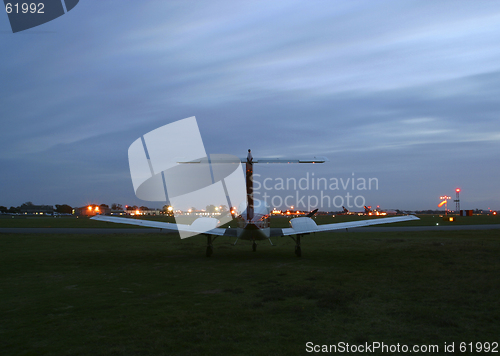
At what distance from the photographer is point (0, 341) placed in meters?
6.28

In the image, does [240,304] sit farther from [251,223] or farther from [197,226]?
[197,226]

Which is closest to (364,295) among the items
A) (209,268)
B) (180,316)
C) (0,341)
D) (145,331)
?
(180,316)

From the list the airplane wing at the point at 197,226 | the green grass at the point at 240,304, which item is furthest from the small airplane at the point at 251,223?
the green grass at the point at 240,304

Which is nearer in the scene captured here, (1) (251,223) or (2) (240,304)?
(2) (240,304)

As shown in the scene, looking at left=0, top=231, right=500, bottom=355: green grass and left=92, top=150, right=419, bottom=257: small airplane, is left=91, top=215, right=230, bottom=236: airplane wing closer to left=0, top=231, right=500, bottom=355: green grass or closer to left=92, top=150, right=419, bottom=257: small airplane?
left=92, top=150, right=419, bottom=257: small airplane

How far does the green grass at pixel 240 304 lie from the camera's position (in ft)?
20.4

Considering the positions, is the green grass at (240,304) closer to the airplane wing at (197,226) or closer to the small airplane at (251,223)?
the small airplane at (251,223)

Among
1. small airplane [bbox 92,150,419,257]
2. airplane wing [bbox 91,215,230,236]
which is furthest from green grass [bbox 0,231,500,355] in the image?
airplane wing [bbox 91,215,230,236]

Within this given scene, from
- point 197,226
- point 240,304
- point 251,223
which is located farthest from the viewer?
point 197,226

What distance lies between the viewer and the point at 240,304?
8680 mm

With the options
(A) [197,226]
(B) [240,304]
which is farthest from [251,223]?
(B) [240,304]

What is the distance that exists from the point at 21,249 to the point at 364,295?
2097 centimetres

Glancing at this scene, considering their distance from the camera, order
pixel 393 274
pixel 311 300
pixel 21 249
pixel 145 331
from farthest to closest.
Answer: pixel 21 249, pixel 393 274, pixel 311 300, pixel 145 331

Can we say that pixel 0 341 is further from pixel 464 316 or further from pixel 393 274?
pixel 393 274
